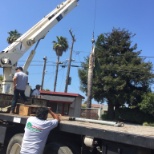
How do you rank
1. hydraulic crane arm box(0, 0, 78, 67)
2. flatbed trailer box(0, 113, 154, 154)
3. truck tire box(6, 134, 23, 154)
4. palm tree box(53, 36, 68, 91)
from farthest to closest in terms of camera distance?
palm tree box(53, 36, 68, 91) → hydraulic crane arm box(0, 0, 78, 67) → truck tire box(6, 134, 23, 154) → flatbed trailer box(0, 113, 154, 154)

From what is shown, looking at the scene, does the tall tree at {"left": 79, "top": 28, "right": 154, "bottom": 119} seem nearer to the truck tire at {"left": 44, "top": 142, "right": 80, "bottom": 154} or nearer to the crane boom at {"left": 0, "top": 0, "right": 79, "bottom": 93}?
the crane boom at {"left": 0, "top": 0, "right": 79, "bottom": 93}

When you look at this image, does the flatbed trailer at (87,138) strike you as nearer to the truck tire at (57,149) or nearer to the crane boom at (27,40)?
the truck tire at (57,149)

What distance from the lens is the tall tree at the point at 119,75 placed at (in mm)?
37500

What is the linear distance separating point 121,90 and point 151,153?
32517 mm

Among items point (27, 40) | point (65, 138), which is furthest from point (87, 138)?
point (27, 40)

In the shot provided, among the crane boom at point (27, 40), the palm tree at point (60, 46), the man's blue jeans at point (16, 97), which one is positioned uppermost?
the palm tree at point (60, 46)

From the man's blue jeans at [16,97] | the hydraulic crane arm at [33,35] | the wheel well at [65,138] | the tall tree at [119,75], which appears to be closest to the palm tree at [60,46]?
the tall tree at [119,75]

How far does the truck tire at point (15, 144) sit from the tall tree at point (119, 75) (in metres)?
29.6

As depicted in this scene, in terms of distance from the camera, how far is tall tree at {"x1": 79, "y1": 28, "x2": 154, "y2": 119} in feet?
123

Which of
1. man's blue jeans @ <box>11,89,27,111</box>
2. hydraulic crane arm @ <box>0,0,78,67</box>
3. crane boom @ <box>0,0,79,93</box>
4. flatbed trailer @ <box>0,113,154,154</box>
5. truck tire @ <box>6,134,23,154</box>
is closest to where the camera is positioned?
flatbed trailer @ <box>0,113,154,154</box>

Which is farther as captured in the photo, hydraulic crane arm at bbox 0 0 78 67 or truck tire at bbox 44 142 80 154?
hydraulic crane arm at bbox 0 0 78 67

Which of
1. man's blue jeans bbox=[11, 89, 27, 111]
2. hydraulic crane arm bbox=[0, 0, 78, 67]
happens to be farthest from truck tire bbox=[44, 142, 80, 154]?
hydraulic crane arm bbox=[0, 0, 78, 67]

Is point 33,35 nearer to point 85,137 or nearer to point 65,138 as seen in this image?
point 65,138

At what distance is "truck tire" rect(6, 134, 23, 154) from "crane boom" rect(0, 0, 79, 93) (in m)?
6.07
